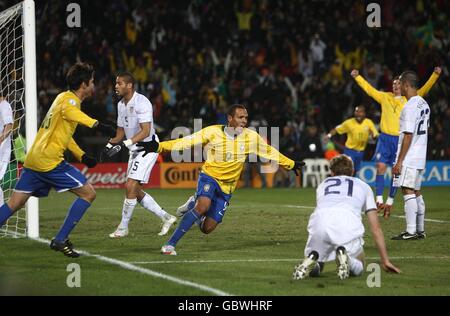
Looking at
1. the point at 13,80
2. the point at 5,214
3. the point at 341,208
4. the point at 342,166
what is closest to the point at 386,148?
the point at 13,80

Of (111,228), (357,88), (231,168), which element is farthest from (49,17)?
(231,168)

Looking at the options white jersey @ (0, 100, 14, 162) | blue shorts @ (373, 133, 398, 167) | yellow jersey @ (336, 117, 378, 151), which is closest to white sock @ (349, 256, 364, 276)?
white jersey @ (0, 100, 14, 162)

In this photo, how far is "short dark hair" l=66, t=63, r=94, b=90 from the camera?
1068cm

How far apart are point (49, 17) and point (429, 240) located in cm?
1812

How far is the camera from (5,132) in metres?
13.4

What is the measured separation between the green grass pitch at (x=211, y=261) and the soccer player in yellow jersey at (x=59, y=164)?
51cm

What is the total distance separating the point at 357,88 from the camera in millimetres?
27688

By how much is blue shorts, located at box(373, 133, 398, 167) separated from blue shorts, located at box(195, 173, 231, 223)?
22.8 feet

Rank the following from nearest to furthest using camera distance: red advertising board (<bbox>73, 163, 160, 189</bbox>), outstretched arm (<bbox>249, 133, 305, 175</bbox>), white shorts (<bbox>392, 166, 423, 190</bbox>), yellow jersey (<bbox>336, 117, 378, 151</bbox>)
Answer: outstretched arm (<bbox>249, 133, 305, 175</bbox>), white shorts (<bbox>392, 166, 423, 190</bbox>), yellow jersey (<bbox>336, 117, 378, 151</bbox>), red advertising board (<bbox>73, 163, 160, 189</bbox>)

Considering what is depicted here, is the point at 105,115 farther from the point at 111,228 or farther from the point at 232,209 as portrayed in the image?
the point at 111,228

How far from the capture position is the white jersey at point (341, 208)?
8867 mm

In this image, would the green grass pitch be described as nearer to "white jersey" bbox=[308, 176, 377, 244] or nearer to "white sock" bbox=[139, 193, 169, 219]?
"white sock" bbox=[139, 193, 169, 219]

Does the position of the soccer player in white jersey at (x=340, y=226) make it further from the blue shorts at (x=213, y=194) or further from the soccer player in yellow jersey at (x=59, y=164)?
the soccer player in yellow jersey at (x=59, y=164)

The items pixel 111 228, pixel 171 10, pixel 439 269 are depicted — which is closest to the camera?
pixel 439 269
